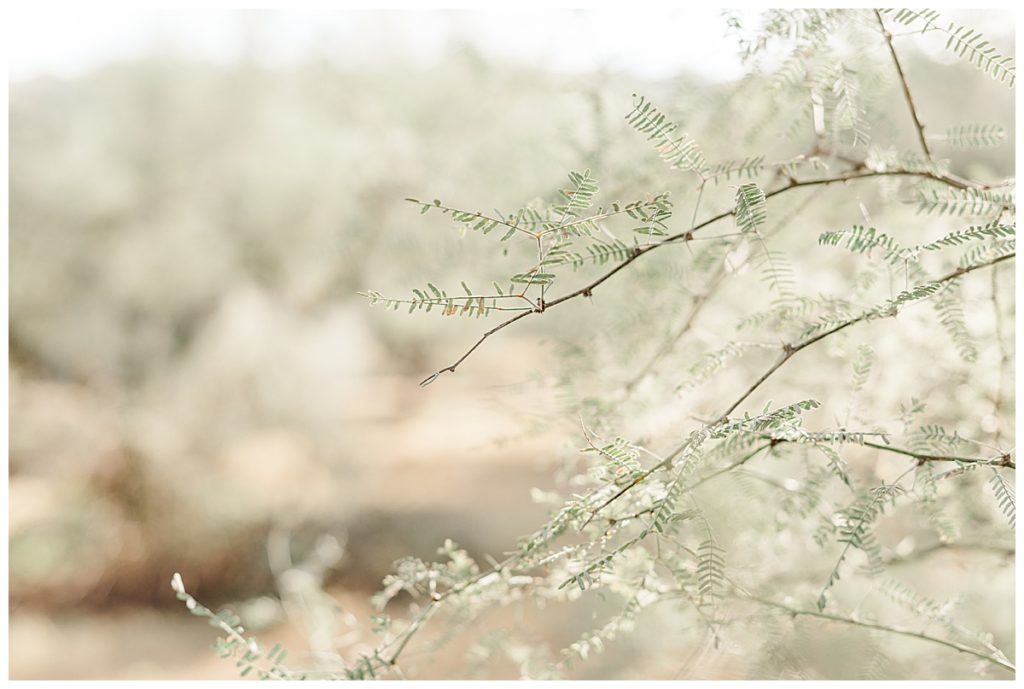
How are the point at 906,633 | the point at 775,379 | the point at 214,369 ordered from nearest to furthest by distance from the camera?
the point at 906,633
the point at 775,379
the point at 214,369

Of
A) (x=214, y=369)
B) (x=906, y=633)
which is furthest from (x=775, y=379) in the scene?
(x=214, y=369)

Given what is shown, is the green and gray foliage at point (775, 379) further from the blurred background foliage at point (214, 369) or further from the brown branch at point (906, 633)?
the blurred background foliage at point (214, 369)

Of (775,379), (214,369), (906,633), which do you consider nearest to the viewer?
(906,633)

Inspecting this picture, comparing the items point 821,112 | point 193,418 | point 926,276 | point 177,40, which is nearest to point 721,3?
point 821,112

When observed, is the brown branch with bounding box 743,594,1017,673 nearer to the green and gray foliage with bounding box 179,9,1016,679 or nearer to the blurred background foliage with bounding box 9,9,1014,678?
the green and gray foliage with bounding box 179,9,1016,679

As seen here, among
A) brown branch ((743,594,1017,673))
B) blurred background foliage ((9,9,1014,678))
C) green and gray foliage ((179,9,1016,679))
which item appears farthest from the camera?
blurred background foliage ((9,9,1014,678))

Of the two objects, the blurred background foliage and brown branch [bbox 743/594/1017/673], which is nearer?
brown branch [bbox 743/594/1017/673]

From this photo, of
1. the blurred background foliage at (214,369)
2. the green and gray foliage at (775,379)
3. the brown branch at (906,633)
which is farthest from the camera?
the blurred background foliage at (214,369)

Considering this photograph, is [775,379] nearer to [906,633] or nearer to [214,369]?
[906,633]

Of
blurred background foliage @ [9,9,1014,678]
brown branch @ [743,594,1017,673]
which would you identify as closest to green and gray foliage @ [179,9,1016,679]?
brown branch @ [743,594,1017,673]

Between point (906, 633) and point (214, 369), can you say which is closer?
point (906, 633)

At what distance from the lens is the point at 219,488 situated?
110 inches

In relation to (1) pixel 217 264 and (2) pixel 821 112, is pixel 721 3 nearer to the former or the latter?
(2) pixel 821 112

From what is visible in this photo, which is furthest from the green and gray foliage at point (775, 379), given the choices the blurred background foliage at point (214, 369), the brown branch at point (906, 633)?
the blurred background foliage at point (214, 369)
